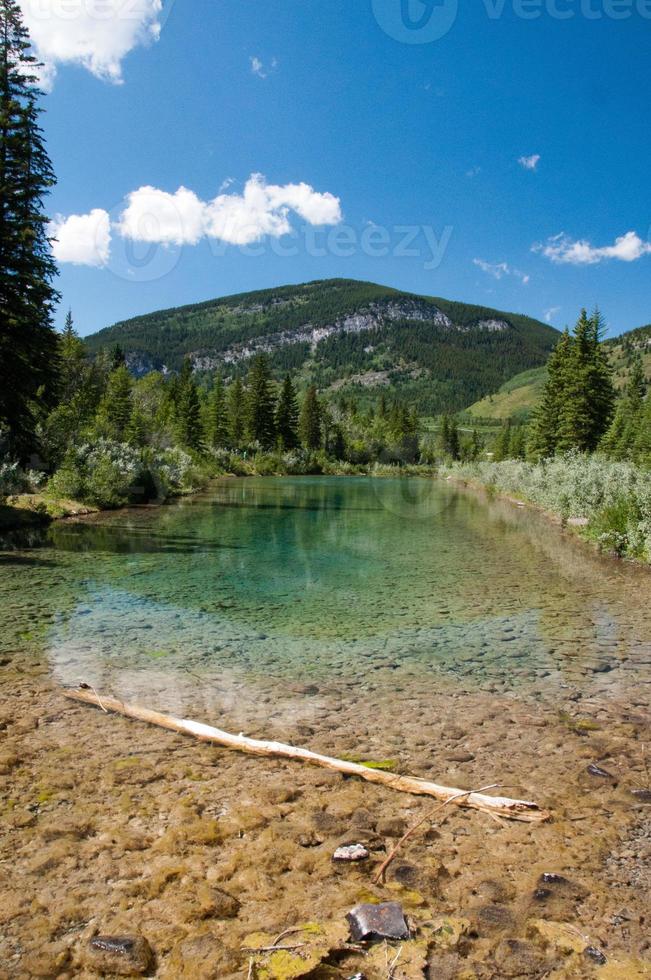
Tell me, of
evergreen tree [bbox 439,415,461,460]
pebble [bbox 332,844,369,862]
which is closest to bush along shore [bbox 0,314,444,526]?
evergreen tree [bbox 439,415,461,460]

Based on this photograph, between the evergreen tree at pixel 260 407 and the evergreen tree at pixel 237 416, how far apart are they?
159 cm

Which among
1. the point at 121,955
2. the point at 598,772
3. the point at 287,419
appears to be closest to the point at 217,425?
the point at 287,419

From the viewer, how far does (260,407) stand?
8894cm

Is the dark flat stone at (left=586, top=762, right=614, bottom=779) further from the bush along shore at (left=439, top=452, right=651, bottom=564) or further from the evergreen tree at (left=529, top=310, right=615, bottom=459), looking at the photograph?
the evergreen tree at (left=529, top=310, right=615, bottom=459)

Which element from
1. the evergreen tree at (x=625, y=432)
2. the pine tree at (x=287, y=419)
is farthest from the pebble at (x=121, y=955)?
the pine tree at (x=287, y=419)

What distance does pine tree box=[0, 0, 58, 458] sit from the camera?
67.7 ft

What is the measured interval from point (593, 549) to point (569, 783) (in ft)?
46.7

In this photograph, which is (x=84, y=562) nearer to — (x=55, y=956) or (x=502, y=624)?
(x=502, y=624)

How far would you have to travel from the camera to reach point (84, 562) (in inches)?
504

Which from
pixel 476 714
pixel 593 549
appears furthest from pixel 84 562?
pixel 593 549

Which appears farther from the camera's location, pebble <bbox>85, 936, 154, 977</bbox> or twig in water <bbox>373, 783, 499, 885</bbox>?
twig in water <bbox>373, 783, 499, 885</bbox>

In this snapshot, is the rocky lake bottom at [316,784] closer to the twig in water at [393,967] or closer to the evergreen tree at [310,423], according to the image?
the twig in water at [393,967]

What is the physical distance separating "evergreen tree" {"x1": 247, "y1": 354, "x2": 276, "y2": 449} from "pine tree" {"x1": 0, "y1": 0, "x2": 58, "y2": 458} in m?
66.4

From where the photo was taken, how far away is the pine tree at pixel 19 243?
67.7 feet
